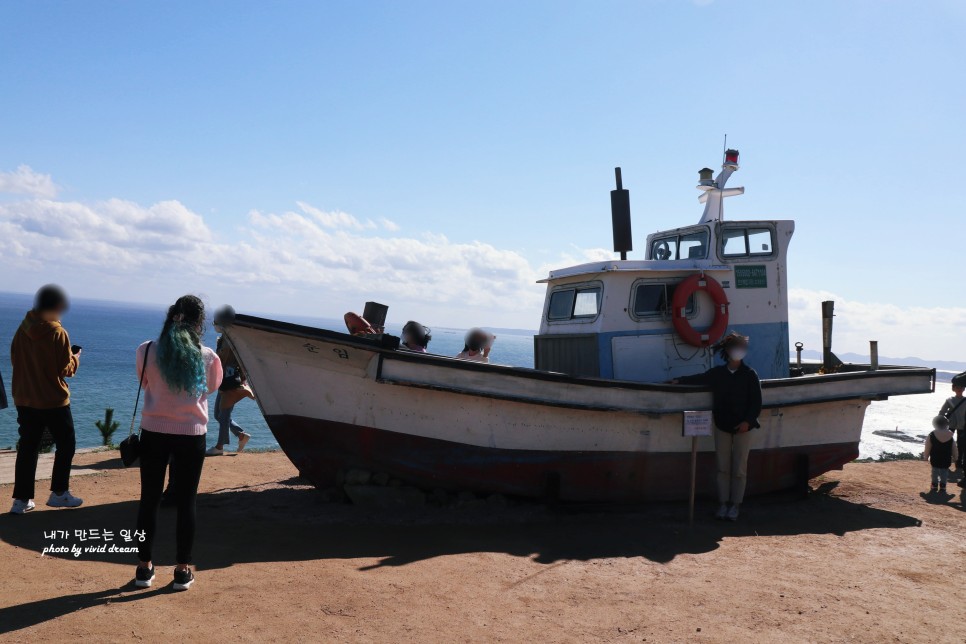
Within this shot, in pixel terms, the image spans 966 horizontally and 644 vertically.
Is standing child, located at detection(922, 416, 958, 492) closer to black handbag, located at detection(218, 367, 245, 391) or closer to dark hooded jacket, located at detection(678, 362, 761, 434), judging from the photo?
dark hooded jacket, located at detection(678, 362, 761, 434)

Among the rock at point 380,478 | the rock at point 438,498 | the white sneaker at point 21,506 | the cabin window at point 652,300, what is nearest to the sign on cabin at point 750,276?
the cabin window at point 652,300

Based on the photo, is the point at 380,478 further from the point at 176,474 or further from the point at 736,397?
the point at 736,397

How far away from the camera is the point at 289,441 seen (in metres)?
6.95

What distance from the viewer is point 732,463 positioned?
287 inches

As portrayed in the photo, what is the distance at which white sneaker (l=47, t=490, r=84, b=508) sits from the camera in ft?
19.8

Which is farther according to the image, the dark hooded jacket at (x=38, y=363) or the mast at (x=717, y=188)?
the mast at (x=717, y=188)

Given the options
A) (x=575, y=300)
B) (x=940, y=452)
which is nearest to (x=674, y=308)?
(x=575, y=300)

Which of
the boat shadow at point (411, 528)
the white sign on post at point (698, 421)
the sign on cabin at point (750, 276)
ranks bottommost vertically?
the boat shadow at point (411, 528)

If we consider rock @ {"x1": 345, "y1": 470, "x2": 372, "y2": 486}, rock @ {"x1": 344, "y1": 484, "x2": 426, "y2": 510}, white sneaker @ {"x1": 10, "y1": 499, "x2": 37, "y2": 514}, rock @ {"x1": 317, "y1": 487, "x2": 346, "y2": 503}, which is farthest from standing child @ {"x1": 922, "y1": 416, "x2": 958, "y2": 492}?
white sneaker @ {"x1": 10, "y1": 499, "x2": 37, "y2": 514}

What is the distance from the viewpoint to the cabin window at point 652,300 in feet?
27.0

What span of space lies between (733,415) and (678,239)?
324cm

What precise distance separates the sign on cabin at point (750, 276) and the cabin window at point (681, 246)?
479mm

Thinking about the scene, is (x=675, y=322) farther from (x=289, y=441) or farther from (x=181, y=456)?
(x=181, y=456)

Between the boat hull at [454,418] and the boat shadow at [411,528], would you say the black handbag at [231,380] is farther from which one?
the boat hull at [454,418]
